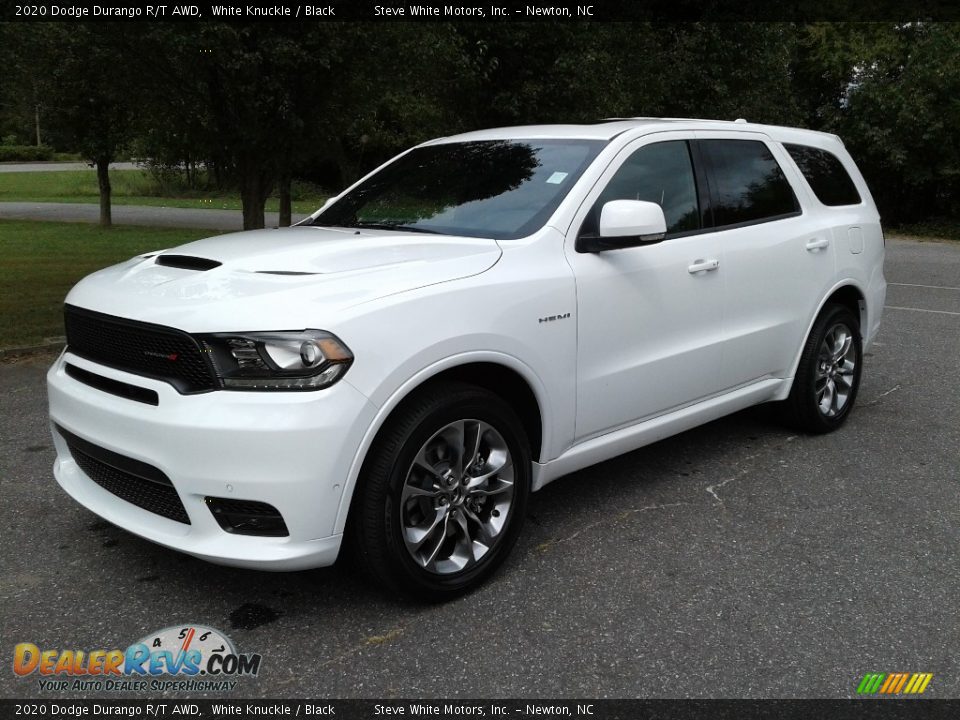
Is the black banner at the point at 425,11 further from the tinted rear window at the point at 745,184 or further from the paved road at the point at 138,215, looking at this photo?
the paved road at the point at 138,215

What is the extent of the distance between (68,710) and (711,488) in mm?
3125

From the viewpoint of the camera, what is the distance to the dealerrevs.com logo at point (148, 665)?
298 cm

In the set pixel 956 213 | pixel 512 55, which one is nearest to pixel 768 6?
pixel 512 55

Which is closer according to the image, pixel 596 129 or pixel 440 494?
pixel 440 494

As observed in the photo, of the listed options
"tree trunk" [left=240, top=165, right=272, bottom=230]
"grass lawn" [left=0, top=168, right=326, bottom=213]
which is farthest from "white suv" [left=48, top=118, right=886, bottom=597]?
"grass lawn" [left=0, top=168, right=326, bottom=213]

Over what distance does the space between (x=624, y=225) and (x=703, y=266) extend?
85 centimetres

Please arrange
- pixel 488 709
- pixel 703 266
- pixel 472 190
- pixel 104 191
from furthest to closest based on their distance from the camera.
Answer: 1. pixel 104 191
2. pixel 703 266
3. pixel 472 190
4. pixel 488 709

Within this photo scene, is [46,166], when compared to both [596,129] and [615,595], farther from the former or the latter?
[615,595]

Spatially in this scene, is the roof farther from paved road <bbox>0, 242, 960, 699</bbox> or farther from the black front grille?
the black front grille

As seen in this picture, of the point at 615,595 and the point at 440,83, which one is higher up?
the point at 440,83

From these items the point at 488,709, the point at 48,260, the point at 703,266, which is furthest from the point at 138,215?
the point at 488,709

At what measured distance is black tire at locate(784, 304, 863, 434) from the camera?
210 inches

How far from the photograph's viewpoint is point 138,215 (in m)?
27.5

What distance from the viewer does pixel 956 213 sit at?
25.3m
